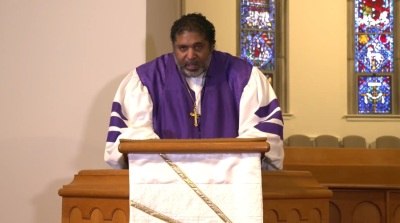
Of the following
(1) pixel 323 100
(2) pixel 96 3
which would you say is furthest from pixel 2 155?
(1) pixel 323 100

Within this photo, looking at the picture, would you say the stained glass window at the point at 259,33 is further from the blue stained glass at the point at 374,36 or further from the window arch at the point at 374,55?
the blue stained glass at the point at 374,36

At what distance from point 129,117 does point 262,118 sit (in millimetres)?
693

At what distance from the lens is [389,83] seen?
14695mm

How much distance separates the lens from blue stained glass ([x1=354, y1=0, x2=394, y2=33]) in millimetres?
14664

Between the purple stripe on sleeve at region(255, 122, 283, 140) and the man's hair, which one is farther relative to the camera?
the man's hair

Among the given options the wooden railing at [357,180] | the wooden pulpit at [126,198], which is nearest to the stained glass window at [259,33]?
the wooden railing at [357,180]

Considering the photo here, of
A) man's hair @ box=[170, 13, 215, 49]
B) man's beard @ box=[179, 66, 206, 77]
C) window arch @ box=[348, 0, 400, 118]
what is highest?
window arch @ box=[348, 0, 400, 118]

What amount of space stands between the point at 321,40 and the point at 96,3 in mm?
9907

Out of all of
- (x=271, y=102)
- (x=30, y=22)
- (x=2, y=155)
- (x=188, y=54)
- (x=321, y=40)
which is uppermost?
(x=321, y=40)

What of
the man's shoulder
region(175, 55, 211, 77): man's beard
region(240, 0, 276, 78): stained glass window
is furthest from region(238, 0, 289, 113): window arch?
region(175, 55, 211, 77): man's beard

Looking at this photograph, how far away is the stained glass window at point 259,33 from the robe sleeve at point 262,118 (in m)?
10.8

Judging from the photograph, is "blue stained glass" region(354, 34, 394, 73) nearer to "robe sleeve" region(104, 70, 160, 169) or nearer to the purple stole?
the purple stole

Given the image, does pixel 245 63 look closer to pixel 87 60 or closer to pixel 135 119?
pixel 135 119

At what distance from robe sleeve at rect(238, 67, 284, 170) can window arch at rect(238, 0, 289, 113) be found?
10729 mm
